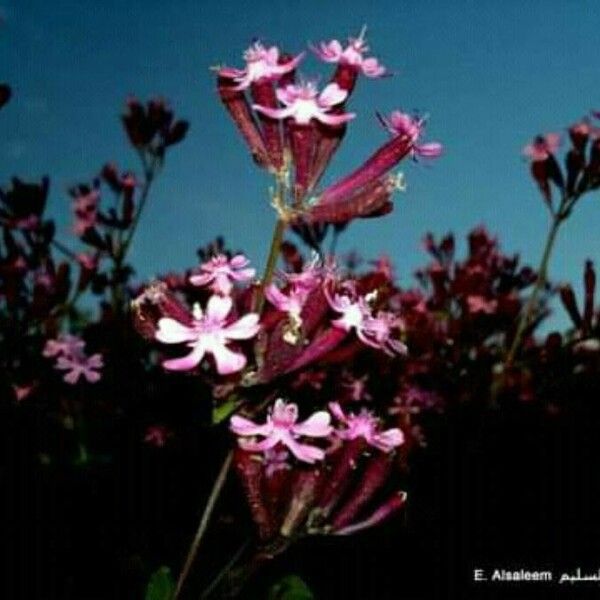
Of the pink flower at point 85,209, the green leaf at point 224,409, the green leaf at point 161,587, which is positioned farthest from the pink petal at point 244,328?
the pink flower at point 85,209

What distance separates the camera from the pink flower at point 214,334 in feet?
3.64

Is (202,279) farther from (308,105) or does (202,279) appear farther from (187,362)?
(308,105)

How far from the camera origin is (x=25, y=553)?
88.0 inches

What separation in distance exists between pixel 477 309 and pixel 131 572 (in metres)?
1.57

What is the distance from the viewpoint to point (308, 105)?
118 centimetres

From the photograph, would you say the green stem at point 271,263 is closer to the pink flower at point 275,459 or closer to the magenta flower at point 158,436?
the pink flower at point 275,459

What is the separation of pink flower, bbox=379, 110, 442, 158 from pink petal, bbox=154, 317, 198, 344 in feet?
1.48

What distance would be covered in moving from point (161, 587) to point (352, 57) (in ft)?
2.93

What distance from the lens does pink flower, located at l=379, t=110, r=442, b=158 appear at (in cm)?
124

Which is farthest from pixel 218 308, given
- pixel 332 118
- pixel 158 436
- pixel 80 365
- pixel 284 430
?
pixel 80 365

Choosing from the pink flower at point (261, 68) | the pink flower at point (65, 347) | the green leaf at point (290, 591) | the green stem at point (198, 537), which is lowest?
the green leaf at point (290, 591)

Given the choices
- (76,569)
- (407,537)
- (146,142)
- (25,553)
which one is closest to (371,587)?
(407,537)

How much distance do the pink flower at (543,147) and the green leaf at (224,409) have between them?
6.36 feet

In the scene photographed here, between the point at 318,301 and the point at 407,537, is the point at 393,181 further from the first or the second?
the point at 407,537
